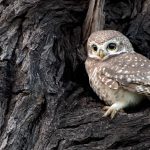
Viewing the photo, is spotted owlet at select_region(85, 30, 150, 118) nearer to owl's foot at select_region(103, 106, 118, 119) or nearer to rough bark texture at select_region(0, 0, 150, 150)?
owl's foot at select_region(103, 106, 118, 119)

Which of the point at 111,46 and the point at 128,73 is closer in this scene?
the point at 128,73

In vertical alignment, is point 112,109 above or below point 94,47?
below

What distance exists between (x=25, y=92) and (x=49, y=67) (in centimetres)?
27

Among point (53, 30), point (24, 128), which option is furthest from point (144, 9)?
point (24, 128)

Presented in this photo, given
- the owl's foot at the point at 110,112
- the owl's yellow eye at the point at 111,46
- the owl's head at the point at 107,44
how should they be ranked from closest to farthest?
the owl's foot at the point at 110,112
the owl's head at the point at 107,44
the owl's yellow eye at the point at 111,46

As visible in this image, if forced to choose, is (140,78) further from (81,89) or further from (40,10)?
(40,10)

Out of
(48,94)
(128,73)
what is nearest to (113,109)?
(128,73)

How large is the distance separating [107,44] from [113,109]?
0.62 m

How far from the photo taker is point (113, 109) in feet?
13.5

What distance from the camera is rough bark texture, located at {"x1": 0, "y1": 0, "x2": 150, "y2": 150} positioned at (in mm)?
4062

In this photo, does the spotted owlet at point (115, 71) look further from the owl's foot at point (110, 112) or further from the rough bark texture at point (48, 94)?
the rough bark texture at point (48, 94)

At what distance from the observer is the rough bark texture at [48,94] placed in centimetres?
406

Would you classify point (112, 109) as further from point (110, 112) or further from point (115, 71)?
point (115, 71)

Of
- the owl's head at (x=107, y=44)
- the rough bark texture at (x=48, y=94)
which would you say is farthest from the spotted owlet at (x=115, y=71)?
the rough bark texture at (x=48, y=94)
